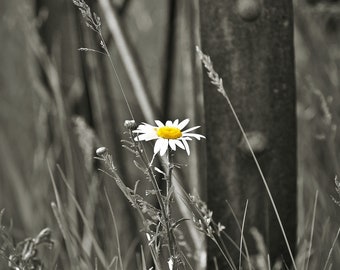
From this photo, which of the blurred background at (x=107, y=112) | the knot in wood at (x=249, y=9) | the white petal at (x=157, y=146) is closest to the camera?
the white petal at (x=157, y=146)

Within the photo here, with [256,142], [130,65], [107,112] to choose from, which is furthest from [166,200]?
[107,112]

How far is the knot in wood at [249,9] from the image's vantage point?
1292 mm

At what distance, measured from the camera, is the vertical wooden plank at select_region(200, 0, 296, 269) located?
1311mm

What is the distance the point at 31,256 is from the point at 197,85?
539mm

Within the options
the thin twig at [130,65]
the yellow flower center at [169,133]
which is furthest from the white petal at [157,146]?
the thin twig at [130,65]

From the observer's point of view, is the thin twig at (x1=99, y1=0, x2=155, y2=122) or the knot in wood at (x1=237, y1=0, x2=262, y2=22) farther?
the thin twig at (x1=99, y1=0, x2=155, y2=122)

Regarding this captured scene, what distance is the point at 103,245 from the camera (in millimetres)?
1965

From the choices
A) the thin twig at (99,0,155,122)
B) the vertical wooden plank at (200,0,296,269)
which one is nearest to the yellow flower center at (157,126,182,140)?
the vertical wooden plank at (200,0,296,269)

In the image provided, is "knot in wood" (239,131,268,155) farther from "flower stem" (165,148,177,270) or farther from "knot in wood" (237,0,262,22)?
"flower stem" (165,148,177,270)

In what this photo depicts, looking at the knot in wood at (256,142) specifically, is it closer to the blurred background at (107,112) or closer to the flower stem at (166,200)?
the blurred background at (107,112)

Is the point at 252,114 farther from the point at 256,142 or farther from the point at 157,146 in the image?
the point at 157,146

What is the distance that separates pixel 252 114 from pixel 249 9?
0.22m

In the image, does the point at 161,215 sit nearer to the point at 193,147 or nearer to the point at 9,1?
the point at 193,147

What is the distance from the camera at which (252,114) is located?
4.38ft
